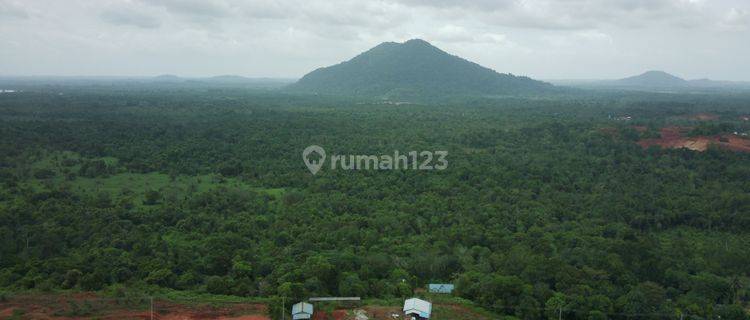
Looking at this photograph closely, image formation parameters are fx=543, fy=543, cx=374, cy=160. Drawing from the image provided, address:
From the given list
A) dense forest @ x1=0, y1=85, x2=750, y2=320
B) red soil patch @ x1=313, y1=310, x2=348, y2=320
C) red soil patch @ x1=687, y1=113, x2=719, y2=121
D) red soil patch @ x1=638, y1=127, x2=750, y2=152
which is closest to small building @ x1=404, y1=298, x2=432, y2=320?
red soil patch @ x1=313, y1=310, x2=348, y2=320

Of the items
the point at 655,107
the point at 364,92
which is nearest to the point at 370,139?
the point at 655,107

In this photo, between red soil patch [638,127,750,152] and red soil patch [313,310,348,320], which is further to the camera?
red soil patch [638,127,750,152]

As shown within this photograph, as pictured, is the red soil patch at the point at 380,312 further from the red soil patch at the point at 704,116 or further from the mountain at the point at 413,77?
the mountain at the point at 413,77

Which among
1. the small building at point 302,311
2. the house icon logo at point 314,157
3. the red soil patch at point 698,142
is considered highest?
the red soil patch at point 698,142

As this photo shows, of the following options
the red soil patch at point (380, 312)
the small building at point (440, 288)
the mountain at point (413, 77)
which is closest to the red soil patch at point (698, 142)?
the small building at point (440, 288)

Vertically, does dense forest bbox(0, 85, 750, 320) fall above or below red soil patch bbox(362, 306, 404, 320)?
above

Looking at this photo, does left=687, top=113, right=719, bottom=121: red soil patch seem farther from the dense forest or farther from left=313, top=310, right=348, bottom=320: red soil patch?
left=313, top=310, right=348, bottom=320: red soil patch
